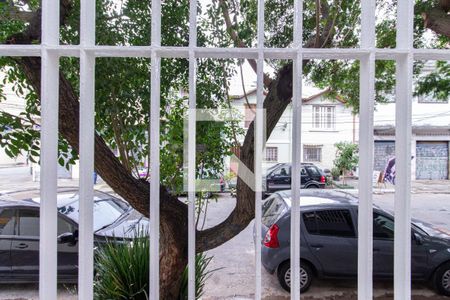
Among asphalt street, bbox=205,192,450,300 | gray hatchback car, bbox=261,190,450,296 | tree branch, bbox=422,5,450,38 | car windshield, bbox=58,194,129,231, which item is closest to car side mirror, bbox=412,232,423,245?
gray hatchback car, bbox=261,190,450,296

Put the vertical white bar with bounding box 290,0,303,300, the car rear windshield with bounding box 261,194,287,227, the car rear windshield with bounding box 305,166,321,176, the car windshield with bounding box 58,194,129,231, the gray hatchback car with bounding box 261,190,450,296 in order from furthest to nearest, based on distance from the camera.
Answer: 1. the car rear windshield with bounding box 305,166,321,176
2. the car rear windshield with bounding box 261,194,287,227
3. the gray hatchback car with bounding box 261,190,450,296
4. the car windshield with bounding box 58,194,129,231
5. the vertical white bar with bounding box 290,0,303,300

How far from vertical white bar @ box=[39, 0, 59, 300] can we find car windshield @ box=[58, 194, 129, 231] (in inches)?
133

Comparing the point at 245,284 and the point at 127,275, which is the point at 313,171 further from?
the point at 127,275

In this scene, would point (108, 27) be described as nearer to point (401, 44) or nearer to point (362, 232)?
point (401, 44)

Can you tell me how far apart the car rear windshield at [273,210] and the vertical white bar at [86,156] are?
3.68m

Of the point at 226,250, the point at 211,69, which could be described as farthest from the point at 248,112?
the point at 226,250

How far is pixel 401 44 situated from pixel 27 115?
5.98 ft

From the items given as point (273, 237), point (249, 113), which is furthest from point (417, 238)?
point (249, 113)

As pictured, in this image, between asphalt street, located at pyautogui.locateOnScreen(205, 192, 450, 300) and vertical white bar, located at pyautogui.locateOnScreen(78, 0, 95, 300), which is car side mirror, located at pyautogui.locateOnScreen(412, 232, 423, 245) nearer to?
asphalt street, located at pyautogui.locateOnScreen(205, 192, 450, 300)

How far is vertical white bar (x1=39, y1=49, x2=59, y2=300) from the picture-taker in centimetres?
101

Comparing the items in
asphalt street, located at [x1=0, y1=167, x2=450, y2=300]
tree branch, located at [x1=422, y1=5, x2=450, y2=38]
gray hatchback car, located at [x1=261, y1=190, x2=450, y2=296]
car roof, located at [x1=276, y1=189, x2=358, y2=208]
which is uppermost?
tree branch, located at [x1=422, y1=5, x2=450, y2=38]

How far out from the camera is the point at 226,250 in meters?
6.07

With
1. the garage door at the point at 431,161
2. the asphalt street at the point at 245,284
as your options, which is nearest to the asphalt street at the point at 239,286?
the asphalt street at the point at 245,284

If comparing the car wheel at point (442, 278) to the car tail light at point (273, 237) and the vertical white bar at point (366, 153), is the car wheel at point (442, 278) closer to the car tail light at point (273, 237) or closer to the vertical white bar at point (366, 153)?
the car tail light at point (273, 237)
